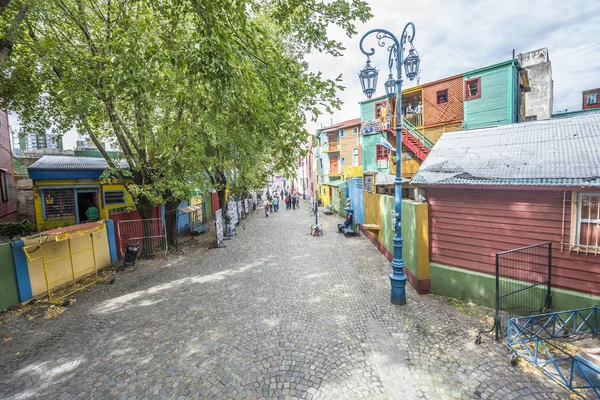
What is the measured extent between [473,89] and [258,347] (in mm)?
17884

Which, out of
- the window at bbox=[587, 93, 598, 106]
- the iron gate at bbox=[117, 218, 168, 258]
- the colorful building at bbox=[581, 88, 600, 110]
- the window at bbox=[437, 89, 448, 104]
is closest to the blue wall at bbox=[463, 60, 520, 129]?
the window at bbox=[437, 89, 448, 104]

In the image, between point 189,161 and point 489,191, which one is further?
point 189,161

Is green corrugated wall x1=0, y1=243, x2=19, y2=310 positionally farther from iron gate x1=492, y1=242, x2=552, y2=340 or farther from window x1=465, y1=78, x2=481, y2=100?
window x1=465, y1=78, x2=481, y2=100

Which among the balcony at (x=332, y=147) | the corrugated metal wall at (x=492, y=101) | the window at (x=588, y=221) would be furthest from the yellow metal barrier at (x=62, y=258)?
the balcony at (x=332, y=147)

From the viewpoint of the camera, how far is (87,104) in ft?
24.6

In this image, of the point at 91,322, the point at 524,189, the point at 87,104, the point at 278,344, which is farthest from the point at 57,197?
the point at 524,189

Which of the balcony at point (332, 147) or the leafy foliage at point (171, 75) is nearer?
the leafy foliage at point (171, 75)

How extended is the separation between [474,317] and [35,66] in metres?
16.2

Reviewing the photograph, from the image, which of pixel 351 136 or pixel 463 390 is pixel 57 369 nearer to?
pixel 463 390

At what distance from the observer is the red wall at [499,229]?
5539mm

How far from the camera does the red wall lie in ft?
18.2

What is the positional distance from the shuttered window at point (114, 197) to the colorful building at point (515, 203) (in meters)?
16.8

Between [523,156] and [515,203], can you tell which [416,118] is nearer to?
[523,156]

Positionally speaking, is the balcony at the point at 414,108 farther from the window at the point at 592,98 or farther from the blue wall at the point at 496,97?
the window at the point at 592,98
